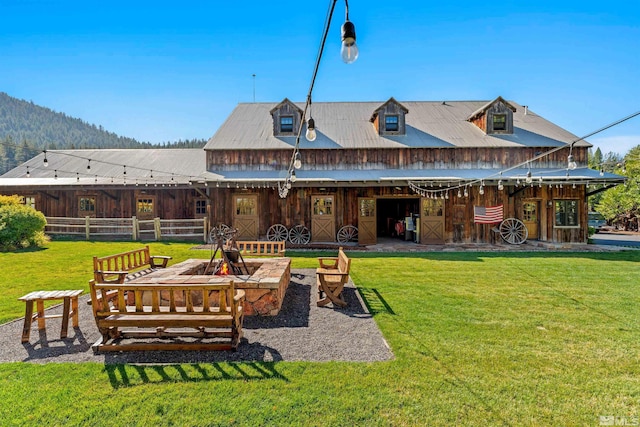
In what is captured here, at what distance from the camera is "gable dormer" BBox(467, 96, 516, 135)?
54.5 feet

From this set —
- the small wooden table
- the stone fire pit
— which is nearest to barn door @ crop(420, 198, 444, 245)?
the stone fire pit

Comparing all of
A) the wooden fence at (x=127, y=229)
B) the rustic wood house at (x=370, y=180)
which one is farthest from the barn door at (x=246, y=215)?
the wooden fence at (x=127, y=229)

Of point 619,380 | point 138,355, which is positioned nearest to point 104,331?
point 138,355

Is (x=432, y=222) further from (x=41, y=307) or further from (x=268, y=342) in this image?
(x=41, y=307)

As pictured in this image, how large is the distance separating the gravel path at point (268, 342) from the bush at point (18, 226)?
9.52 m

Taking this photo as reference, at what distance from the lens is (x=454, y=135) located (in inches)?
661

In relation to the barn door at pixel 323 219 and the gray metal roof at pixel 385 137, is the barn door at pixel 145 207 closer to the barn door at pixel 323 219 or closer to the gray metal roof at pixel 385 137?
the gray metal roof at pixel 385 137

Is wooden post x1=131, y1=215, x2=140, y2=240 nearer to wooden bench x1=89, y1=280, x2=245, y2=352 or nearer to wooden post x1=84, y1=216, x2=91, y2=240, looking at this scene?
wooden post x1=84, y1=216, x2=91, y2=240

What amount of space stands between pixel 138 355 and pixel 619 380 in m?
5.83

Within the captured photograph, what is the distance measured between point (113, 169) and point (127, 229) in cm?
482

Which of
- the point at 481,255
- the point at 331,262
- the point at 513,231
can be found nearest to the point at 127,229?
the point at 331,262

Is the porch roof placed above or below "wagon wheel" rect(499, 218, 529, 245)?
above

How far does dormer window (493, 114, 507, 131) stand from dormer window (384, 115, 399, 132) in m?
5.32

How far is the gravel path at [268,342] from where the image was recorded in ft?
13.1
